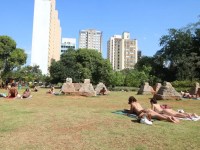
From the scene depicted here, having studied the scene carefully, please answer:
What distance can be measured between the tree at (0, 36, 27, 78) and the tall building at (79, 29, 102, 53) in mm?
141007

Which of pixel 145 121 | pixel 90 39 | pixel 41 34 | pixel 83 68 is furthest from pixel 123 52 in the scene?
pixel 145 121

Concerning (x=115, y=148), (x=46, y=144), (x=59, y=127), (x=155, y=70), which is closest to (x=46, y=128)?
(x=59, y=127)

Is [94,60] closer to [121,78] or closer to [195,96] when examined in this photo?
[121,78]

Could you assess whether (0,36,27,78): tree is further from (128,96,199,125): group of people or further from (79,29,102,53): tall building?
(79,29,102,53): tall building

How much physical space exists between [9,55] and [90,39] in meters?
144

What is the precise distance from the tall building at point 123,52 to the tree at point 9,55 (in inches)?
3781

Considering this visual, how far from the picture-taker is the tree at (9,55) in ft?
181

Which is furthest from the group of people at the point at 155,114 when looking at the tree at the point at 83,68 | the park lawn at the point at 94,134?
the tree at the point at 83,68

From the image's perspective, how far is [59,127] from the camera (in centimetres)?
977

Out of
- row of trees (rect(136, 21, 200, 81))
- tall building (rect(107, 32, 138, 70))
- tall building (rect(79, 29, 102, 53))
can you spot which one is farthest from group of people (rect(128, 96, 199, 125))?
tall building (rect(79, 29, 102, 53))

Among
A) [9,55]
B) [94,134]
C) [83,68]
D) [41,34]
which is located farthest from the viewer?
[41,34]

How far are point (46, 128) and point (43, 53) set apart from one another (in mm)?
115052

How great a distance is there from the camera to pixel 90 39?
19812cm

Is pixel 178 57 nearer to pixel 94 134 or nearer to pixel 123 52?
pixel 94 134
